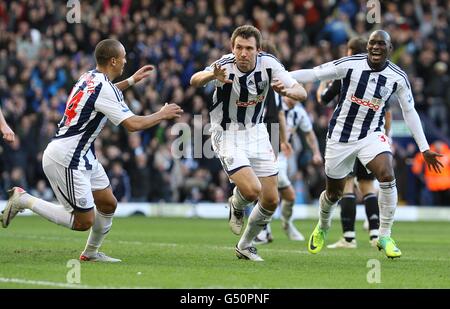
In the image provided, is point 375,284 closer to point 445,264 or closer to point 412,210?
point 445,264

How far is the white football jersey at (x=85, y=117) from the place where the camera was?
10211mm

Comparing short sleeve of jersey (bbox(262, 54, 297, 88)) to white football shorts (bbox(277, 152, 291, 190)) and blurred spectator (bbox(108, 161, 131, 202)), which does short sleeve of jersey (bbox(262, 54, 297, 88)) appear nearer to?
white football shorts (bbox(277, 152, 291, 190))

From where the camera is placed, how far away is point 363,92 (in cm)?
1175

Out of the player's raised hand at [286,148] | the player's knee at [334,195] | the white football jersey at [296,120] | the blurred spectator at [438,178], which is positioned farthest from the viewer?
the blurred spectator at [438,178]

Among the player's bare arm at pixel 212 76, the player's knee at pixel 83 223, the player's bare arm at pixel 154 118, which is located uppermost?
the player's bare arm at pixel 212 76

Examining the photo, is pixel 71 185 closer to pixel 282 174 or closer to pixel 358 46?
pixel 358 46

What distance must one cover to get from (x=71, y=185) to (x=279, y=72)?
252cm

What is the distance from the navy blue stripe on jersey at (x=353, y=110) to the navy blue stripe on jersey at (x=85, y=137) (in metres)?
2.99

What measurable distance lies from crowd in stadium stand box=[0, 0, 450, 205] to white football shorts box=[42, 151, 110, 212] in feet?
39.5

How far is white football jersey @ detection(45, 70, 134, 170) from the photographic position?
10211mm

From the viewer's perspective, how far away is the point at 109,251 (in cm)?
1248

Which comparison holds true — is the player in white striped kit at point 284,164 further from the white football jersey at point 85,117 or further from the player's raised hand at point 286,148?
the white football jersey at point 85,117

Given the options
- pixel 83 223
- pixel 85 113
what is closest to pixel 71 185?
pixel 83 223

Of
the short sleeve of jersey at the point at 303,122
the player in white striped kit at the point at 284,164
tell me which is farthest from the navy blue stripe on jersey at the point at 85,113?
the short sleeve of jersey at the point at 303,122
